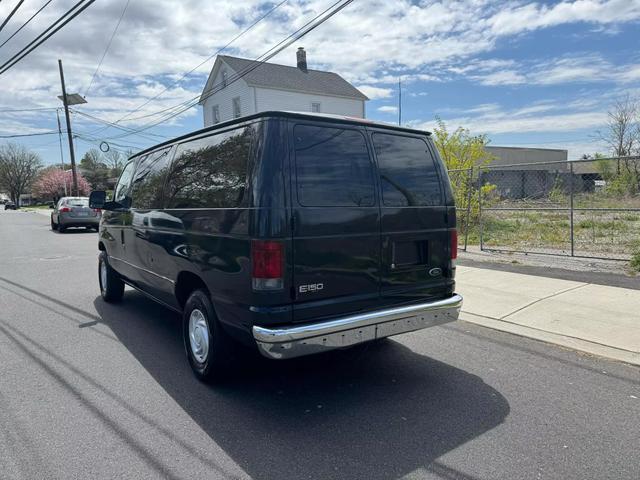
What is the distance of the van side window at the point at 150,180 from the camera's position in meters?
4.88

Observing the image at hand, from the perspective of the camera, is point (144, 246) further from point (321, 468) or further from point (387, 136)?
point (321, 468)

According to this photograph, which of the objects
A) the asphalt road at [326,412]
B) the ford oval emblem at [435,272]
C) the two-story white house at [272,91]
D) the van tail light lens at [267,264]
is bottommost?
the asphalt road at [326,412]

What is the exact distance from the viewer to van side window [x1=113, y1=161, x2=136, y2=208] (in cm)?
578

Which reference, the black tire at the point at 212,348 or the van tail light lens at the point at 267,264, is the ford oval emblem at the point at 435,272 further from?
the black tire at the point at 212,348

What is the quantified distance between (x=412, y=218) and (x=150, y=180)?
116 inches

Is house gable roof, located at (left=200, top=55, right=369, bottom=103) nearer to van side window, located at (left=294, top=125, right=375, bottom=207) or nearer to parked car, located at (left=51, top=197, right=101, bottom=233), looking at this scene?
parked car, located at (left=51, top=197, right=101, bottom=233)

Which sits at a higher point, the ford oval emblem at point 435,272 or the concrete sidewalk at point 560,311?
the ford oval emblem at point 435,272

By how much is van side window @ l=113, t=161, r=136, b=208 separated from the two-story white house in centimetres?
2064

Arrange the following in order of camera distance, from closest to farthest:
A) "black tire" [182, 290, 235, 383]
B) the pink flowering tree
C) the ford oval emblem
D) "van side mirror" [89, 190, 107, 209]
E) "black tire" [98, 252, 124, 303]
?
1. "black tire" [182, 290, 235, 383]
2. the ford oval emblem
3. "van side mirror" [89, 190, 107, 209]
4. "black tire" [98, 252, 124, 303]
5. the pink flowering tree

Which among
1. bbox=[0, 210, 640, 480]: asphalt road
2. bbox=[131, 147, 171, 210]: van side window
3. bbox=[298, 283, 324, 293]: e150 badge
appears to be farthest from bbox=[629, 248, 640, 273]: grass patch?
bbox=[131, 147, 171, 210]: van side window

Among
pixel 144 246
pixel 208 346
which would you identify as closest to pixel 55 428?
pixel 208 346

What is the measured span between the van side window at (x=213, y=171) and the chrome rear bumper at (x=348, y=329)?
0.97 meters

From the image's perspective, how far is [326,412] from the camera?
352 centimetres

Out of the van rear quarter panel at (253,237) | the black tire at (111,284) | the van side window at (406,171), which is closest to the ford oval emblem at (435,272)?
the van side window at (406,171)
